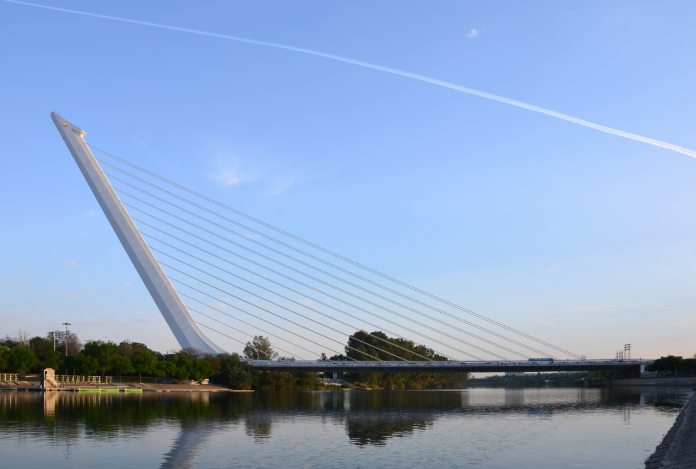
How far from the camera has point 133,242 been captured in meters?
57.0

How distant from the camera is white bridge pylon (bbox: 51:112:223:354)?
56.9 metres

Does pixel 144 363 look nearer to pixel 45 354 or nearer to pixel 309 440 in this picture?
pixel 45 354

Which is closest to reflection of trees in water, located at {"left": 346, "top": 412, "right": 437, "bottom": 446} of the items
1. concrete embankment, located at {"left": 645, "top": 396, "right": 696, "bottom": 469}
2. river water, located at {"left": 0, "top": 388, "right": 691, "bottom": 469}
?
river water, located at {"left": 0, "top": 388, "right": 691, "bottom": 469}

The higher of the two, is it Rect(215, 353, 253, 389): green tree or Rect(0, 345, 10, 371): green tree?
Rect(0, 345, 10, 371): green tree

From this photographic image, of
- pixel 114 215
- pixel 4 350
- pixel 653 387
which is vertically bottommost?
pixel 653 387

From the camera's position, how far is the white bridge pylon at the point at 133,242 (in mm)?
56938

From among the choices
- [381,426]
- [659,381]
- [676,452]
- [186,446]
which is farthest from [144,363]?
[659,381]

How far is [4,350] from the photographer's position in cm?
7025

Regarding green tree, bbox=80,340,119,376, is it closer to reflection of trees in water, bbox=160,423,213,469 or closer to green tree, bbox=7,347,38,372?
green tree, bbox=7,347,38,372

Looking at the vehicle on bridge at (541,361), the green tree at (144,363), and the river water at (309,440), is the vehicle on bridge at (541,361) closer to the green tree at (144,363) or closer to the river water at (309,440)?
the green tree at (144,363)

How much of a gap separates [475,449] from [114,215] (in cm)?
4239

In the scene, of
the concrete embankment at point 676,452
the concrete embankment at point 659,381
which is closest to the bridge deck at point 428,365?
the concrete embankment at point 659,381

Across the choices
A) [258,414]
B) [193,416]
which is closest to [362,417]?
[258,414]

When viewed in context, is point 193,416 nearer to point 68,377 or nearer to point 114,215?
point 114,215
